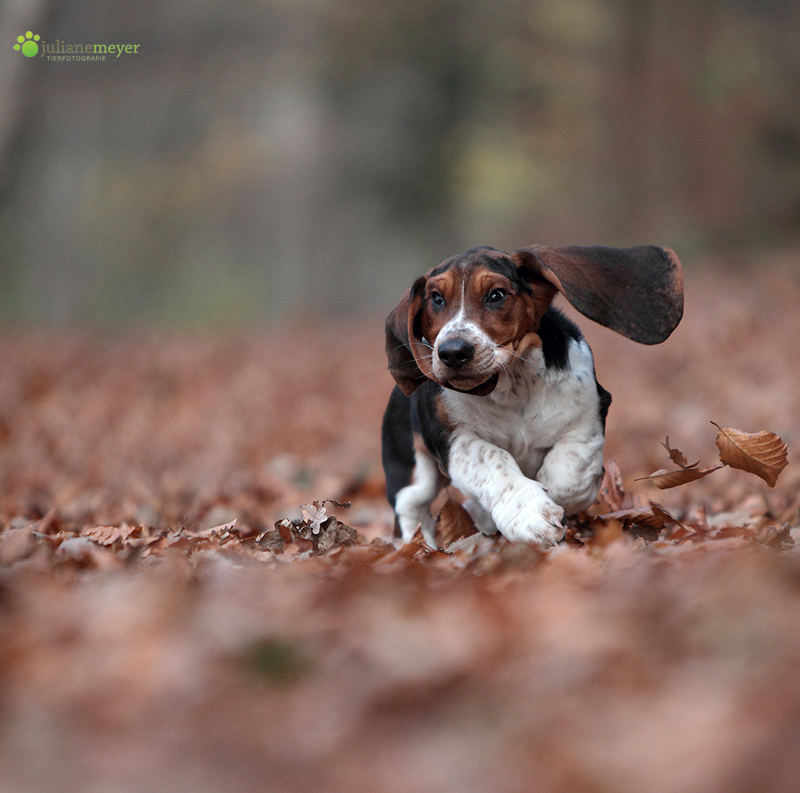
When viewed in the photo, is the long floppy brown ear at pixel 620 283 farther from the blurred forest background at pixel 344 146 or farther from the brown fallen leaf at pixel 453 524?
the blurred forest background at pixel 344 146

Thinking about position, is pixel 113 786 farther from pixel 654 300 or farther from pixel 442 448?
pixel 654 300

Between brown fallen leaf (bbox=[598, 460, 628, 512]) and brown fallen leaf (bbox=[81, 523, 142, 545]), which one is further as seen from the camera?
brown fallen leaf (bbox=[598, 460, 628, 512])

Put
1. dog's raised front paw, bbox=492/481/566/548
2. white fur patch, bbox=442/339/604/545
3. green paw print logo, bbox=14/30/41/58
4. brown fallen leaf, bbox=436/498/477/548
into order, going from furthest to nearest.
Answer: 1. green paw print logo, bbox=14/30/41/58
2. brown fallen leaf, bbox=436/498/477/548
3. white fur patch, bbox=442/339/604/545
4. dog's raised front paw, bbox=492/481/566/548

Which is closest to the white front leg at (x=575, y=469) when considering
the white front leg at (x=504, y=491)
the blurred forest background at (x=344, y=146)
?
the white front leg at (x=504, y=491)

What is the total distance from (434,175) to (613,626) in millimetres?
22297

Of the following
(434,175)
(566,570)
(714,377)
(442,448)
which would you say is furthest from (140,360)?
(434,175)

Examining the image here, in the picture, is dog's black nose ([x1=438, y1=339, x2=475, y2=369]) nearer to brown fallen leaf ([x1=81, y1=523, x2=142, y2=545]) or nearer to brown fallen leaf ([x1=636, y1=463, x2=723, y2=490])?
brown fallen leaf ([x1=636, y1=463, x2=723, y2=490])

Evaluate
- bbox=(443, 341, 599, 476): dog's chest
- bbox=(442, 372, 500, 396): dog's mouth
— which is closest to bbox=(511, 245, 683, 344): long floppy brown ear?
bbox=(443, 341, 599, 476): dog's chest

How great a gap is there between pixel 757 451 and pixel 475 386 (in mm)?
1096

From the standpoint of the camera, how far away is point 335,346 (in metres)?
14.5

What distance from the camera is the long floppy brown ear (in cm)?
326

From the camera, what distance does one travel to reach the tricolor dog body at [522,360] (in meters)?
3.21

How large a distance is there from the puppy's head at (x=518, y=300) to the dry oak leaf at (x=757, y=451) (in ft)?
1.56

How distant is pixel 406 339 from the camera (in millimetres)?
3494
